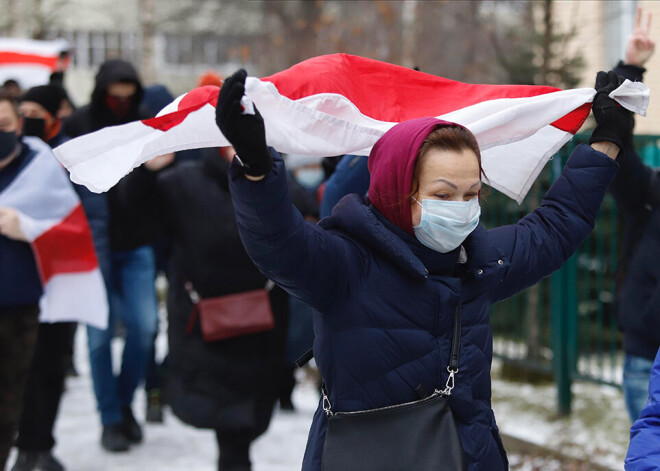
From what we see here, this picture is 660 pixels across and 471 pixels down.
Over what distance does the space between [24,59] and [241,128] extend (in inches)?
321

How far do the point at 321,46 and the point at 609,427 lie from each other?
1155 centimetres

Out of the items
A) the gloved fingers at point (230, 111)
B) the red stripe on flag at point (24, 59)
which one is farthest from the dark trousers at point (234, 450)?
the red stripe on flag at point (24, 59)

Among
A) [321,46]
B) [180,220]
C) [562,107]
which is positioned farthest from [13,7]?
[562,107]

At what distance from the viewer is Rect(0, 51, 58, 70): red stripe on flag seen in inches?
380

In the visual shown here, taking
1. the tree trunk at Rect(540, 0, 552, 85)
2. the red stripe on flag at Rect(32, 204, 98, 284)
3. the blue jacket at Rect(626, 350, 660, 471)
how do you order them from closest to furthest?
the blue jacket at Rect(626, 350, 660, 471) < the red stripe on flag at Rect(32, 204, 98, 284) < the tree trunk at Rect(540, 0, 552, 85)

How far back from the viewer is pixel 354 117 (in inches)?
124

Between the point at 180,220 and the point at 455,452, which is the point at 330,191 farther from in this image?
the point at 455,452

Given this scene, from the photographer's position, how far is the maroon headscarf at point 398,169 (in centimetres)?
257

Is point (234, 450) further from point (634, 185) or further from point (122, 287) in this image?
point (634, 185)

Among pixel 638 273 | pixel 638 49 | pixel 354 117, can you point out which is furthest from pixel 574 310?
pixel 354 117

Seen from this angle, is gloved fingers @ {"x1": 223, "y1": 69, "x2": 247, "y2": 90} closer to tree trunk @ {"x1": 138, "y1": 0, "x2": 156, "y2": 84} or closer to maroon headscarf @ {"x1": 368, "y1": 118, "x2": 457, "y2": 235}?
maroon headscarf @ {"x1": 368, "y1": 118, "x2": 457, "y2": 235}

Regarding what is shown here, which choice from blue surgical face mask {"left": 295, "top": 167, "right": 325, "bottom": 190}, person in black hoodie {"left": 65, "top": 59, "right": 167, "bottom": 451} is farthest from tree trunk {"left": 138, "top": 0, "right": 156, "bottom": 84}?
person in black hoodie {"left": 65, "top": 59, "right": 167, "bottom": 451}

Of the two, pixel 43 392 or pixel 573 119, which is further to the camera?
pixel 43 392

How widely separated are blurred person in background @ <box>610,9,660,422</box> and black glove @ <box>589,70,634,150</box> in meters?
0.90
